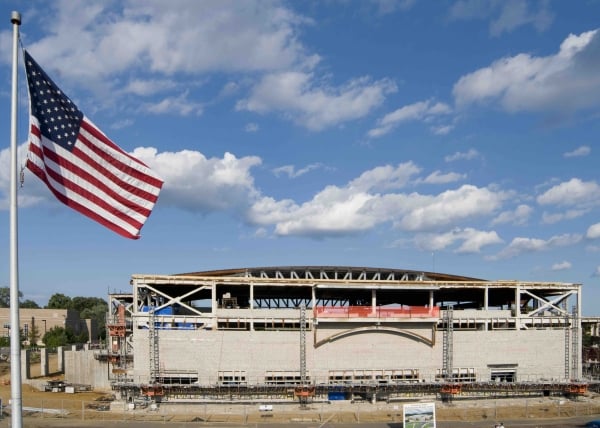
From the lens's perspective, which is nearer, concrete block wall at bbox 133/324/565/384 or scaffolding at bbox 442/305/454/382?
concrete block wall at bbox 133/324/565/384

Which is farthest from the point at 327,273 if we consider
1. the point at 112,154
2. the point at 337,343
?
the point at 112,154

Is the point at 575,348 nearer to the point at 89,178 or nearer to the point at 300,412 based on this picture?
the point at 300,412

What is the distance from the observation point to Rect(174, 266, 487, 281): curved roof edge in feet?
212

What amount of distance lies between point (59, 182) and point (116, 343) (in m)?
66.2

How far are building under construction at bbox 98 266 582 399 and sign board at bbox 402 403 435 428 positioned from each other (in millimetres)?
17227

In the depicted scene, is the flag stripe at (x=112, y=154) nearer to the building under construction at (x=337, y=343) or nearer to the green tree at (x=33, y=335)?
the building under construction at (x=337, y=343)

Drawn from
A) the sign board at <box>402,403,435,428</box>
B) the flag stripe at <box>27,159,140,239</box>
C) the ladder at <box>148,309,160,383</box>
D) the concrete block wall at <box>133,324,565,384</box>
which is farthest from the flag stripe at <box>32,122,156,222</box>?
the concrete block wall at <box>133,324,565,384</box>

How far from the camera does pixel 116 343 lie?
76312 millimetres

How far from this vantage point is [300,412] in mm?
55781

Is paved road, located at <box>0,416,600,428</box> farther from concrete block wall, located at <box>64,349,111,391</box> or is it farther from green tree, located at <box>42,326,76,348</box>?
green tree, located at <box>42,326,76,348</box>

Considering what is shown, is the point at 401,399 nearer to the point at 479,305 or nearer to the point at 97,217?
the point at 479,305

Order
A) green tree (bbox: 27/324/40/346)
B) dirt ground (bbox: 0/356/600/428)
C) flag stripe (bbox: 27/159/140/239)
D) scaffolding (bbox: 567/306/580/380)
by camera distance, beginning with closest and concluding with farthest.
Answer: flag stripe (bbox: 27/159/140/239), dirt ground (bbox: 0/356/600/428), scaffolding (bbox: 567/306/580/380), green tree (bbox: 27/324/40/346)

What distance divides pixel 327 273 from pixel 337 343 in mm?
10257

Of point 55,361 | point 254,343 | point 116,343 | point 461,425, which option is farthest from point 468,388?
point 55,361
